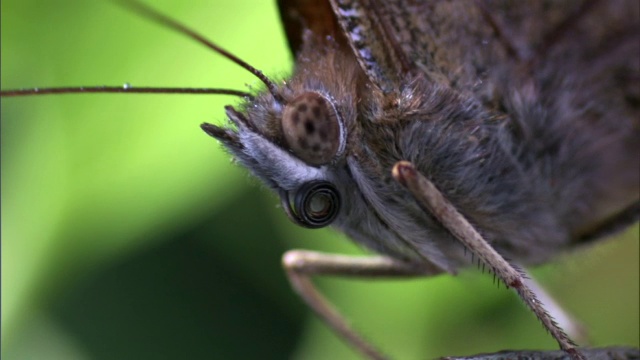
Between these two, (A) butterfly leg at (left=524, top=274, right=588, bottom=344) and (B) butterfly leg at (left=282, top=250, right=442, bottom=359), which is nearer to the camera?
(B) butterfly leg at (left=282, top=250, right=442, bottom=359)

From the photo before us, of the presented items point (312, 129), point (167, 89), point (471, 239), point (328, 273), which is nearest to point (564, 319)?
point (328, 273)

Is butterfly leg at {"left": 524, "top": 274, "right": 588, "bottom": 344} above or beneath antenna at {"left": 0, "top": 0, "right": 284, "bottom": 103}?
beneath

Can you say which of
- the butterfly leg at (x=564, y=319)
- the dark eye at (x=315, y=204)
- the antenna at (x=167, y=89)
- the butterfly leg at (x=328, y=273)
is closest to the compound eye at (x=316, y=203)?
the dark eye at (x=315, y=204)

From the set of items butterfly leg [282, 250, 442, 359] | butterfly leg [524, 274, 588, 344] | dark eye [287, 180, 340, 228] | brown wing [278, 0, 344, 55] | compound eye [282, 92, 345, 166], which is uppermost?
brown wing [278, 0, 344, 55]

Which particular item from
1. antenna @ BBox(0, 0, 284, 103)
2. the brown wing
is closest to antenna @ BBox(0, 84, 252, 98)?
antenna @ BBox(0, 0, 284, 103)

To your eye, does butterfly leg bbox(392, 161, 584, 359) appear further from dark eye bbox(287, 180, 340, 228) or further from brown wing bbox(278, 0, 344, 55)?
brown wing bbox(278, 0, 344, 55)

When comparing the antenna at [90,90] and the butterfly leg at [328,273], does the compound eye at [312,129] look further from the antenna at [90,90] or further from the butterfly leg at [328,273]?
the butterfly leg at [328,273]
